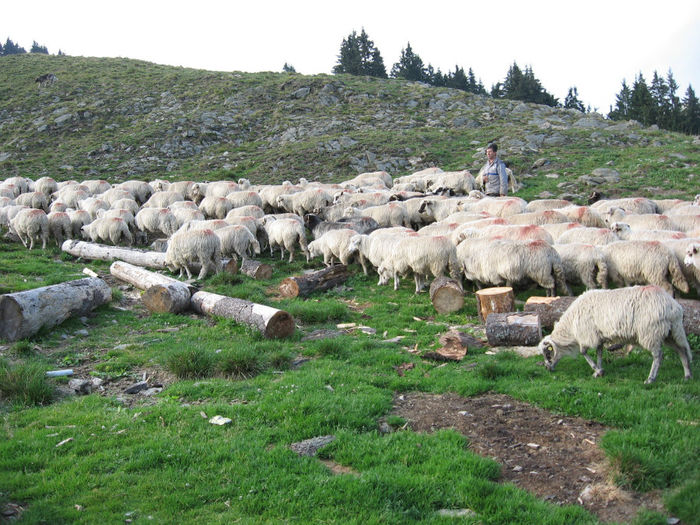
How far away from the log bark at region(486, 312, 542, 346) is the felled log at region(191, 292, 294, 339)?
3424 mm

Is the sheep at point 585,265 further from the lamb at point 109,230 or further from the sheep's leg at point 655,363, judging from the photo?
the lamb at point 109,230

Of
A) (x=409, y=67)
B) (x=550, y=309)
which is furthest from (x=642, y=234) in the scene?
(x=409, y=67)

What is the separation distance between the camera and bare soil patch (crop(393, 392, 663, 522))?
457cm

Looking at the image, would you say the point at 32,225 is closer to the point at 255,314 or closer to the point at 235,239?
the point at 235,239

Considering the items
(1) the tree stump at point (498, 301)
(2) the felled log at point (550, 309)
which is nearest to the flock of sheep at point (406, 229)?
(1) the tree stump at point (498, 301)

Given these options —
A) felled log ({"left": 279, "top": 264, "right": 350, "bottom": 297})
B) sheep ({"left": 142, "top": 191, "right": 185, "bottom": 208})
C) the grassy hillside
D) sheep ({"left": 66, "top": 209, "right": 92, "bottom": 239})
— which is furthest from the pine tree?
felled log ({"left": 279, "top": 264, "right": 350, "bottom": 297})

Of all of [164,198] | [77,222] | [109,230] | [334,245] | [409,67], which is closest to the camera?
[334,245]

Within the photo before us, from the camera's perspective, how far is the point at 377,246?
43.9 feet

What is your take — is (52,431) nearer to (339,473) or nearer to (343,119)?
(339,473)

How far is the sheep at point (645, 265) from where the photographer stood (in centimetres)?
957

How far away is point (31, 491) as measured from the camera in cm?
473

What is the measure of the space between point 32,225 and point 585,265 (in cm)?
1645

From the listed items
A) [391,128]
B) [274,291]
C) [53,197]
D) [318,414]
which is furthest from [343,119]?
[318,414]

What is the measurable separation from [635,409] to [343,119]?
37.5 m
